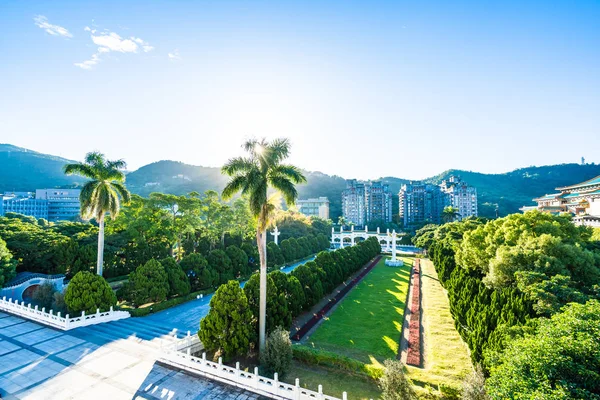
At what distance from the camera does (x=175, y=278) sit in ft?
70.6

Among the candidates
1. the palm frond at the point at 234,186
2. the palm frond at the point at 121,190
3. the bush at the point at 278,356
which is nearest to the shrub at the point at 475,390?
the bush at the point at 278,356

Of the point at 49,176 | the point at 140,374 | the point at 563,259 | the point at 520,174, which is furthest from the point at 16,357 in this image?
the point at 520,174

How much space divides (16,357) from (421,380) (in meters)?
16.9

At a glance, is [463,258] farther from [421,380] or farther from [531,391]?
[531,391]

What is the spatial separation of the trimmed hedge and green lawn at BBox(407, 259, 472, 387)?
4.88ft

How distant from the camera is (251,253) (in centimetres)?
3102

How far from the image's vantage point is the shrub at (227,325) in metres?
12.7

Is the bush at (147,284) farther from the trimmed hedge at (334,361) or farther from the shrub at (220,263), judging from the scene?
the trimmed hedge at (334,361)

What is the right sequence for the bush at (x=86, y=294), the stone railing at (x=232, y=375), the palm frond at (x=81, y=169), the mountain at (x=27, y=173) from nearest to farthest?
the stone railing at (x=232, y=375)
the bush at (x=86, y=294)
the palm frond at (x=81, y=169)
the mountain at (x=27, y=173)

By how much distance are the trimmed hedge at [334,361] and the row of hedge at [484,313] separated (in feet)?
13.5

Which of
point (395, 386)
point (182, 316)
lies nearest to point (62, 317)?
point (182, 316)

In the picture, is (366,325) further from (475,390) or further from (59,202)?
(59,202)

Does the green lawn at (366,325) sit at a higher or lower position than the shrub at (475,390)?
lower

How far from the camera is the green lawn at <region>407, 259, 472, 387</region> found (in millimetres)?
11938
